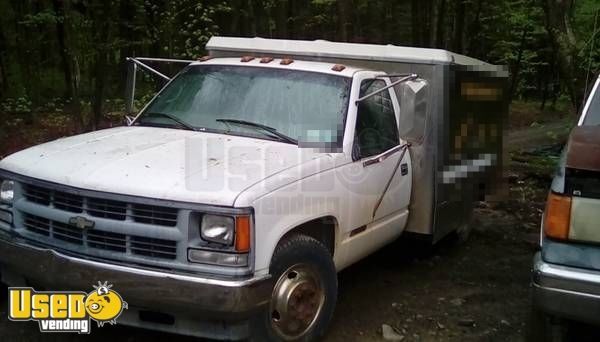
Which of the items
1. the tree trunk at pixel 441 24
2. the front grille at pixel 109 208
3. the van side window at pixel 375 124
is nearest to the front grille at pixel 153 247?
the front grille at pixel 109 208

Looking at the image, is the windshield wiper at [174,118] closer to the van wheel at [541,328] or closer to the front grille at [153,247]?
the front grille at [153,247]

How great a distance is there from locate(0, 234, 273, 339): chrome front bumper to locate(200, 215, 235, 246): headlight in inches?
9.3

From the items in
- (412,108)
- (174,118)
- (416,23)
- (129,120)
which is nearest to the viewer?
(412,108)

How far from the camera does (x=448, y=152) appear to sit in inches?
235

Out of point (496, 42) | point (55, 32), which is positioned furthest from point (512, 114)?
point (55, 32)

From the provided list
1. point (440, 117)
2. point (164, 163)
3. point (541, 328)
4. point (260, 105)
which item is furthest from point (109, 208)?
point (440, 117)

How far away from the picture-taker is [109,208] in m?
3.86

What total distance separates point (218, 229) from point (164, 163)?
0.66 meters

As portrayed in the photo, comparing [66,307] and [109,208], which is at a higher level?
[109,208]

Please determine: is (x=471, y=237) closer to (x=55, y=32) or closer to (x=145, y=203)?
(x=145, y=203)

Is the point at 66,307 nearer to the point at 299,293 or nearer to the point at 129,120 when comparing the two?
the point at 299,293

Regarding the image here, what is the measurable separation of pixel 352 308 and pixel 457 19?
71.4ft

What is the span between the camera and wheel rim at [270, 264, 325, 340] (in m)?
4.07

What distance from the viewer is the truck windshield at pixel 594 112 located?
172 inches
